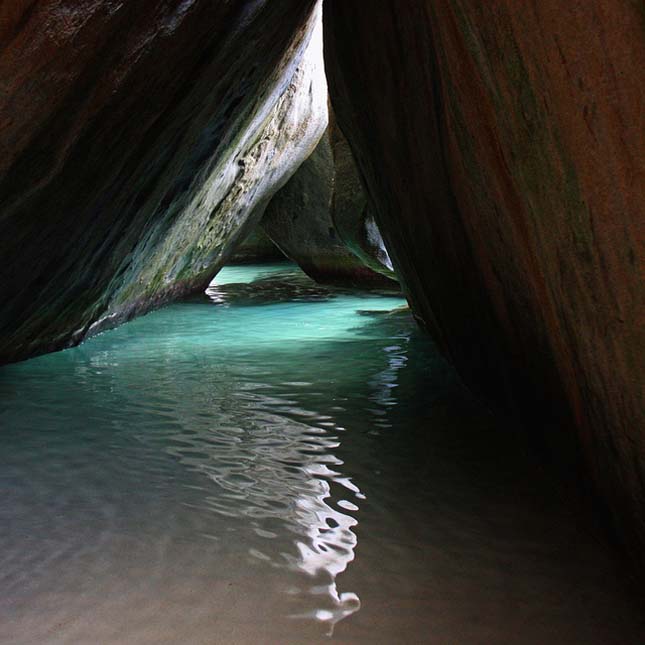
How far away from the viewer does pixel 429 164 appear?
3.72 m

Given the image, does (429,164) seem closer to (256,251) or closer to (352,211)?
(352,211)

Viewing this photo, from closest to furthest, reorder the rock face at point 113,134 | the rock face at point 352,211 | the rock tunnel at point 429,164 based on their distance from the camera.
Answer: the rock tunnel at point 429,164
the rock face at point 113,134
the rock face at point 352,211

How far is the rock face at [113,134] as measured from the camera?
3.34m

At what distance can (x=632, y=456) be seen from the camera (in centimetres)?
213

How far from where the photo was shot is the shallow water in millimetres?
2293

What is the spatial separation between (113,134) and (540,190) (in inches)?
101

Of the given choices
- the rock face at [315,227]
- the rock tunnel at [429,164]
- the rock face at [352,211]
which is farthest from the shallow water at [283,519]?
the rock face at [315,227]

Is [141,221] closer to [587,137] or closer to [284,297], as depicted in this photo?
[587,137]

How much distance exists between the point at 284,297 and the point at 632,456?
950cm

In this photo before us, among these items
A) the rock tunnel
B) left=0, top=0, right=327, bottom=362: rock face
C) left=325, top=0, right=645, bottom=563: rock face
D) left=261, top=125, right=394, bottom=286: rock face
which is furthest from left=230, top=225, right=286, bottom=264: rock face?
left=325, top=0, right=645, bottom=563: rock face

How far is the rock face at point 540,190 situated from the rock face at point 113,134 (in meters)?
1.04

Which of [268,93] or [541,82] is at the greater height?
[268,93]

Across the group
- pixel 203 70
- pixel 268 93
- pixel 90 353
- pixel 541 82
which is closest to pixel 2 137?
pixel 203 70

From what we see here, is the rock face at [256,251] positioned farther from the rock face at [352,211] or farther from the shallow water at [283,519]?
the shallow water at [283,519]
